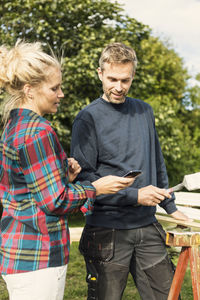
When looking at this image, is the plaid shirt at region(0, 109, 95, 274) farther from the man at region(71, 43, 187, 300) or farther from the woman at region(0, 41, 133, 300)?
the man at region(71, 43, 187, 300)

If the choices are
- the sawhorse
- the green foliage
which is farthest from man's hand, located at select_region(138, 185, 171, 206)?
the green foliage

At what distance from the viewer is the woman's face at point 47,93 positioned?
1.88 meters

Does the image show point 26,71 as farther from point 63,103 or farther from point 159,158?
point 63,103

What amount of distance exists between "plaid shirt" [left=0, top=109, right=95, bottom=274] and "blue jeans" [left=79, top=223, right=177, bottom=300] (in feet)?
2.32

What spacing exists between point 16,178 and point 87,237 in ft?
3.20

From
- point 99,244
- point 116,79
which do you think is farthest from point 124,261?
point 116,79

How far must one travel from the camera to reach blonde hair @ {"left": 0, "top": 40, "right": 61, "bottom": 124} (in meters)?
1.82

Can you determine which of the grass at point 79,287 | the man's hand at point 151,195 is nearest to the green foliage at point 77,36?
the grass at point 79,287

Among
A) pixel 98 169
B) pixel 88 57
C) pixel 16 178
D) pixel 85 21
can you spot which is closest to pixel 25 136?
pixel 16 178

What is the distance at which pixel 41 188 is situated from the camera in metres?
1.75

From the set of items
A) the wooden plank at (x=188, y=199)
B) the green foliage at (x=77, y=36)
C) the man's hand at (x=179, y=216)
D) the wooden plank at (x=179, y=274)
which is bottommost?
the wooden plank at (x=179, y=274)

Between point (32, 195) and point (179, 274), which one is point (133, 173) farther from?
point (179, 274)

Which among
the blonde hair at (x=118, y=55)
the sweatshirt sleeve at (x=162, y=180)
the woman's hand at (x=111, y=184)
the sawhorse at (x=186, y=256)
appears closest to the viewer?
the woman's hand at (x=111, y=184)

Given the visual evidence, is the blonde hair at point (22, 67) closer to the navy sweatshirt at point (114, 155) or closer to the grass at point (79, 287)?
the navy sweatshirt at point (114, 155)
